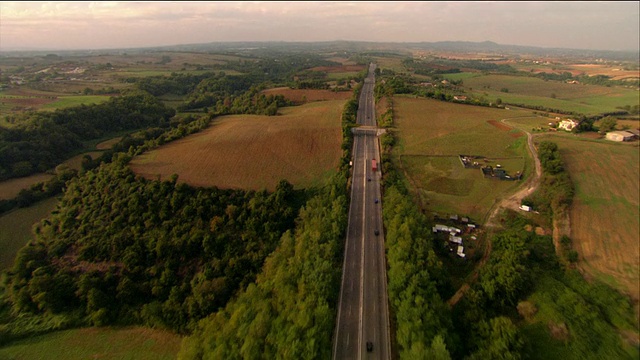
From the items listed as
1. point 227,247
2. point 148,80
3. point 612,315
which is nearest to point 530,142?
point 612,315

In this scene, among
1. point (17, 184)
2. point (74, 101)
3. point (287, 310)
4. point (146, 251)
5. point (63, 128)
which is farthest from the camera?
point (74, 101)

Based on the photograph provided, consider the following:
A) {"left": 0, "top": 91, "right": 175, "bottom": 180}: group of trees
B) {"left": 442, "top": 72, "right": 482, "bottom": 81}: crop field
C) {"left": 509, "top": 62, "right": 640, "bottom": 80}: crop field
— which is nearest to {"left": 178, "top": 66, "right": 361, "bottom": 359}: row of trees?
{"left": 0, "top": 91, "right": 175, "bottom": 180}: group of trees

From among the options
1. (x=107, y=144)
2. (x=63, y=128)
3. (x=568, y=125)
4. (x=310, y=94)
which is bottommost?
(x=107, y=144)

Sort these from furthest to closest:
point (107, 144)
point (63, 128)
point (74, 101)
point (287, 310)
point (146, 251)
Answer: point (74, 101), point (107, 144), point (63, 128), point (146, 251), point (287, 310)

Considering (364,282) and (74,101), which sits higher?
(74,101)

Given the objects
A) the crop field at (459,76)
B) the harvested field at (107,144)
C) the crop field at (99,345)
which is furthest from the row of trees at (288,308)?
the crop field at (459,76)

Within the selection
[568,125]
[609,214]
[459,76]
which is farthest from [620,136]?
[459,76]

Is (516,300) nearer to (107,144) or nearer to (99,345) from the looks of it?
(99,345)
